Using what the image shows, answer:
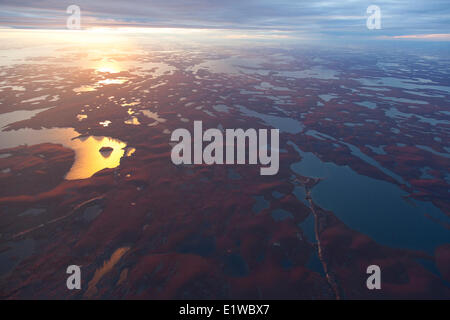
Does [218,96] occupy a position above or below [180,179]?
above

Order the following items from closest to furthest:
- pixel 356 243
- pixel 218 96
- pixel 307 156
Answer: pixel 356 243 → pixel 307 156 → pixel 218 96

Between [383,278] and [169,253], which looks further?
[169,253]

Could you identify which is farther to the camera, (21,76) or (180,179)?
(21,76)

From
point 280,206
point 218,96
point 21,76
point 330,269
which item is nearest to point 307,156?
point 280,206

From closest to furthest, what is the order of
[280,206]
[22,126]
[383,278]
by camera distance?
[383,278] < [280,206] < [22,126]

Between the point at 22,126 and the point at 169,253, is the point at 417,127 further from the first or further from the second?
the point at 22,126


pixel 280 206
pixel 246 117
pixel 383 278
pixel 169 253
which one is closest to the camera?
pixel 383 278

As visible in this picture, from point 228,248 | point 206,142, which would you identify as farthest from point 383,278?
point 206,142

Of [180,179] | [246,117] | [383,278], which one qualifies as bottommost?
[383,278]

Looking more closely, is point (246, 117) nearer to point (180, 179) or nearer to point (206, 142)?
point (206, 142)
